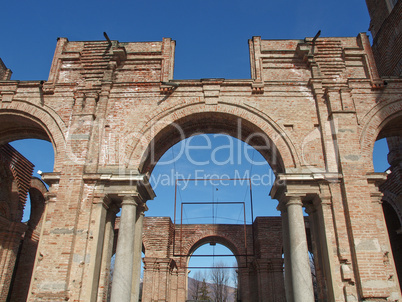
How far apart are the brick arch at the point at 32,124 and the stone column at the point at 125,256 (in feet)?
7.48

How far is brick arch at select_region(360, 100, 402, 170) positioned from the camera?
9133 mm

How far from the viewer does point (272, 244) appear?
57.2ft

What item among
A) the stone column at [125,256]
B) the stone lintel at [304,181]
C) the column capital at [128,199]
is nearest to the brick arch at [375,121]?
the stone lintel at [304,181]

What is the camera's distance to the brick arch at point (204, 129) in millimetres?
9383

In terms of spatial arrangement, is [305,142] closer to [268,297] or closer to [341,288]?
[341,288]

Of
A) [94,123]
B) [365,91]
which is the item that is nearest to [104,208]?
[94,123]

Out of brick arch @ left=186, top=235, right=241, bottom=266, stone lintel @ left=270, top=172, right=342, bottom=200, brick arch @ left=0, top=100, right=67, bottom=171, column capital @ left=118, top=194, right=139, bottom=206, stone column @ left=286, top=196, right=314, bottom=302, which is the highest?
brick arch @ left=0, top=100, right=67, bottom=171

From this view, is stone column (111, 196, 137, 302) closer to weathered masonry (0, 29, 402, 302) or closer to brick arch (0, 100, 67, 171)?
weathered masonry (0, 29, 402, 302)

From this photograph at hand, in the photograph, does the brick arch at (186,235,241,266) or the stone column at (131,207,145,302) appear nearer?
the stone column at (131,207,145,302)

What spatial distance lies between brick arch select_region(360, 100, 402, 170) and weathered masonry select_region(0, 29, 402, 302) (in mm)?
30

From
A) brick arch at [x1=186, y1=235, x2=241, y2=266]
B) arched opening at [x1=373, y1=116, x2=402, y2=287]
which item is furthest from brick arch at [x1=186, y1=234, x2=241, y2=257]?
Result: arched opening at [x1=373, y1=116, x2=402, y2=287]

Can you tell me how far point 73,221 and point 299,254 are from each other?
5.59 meters

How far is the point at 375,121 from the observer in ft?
30.9

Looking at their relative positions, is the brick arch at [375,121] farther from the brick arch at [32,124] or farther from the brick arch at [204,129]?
the brick arch at [32,124]
